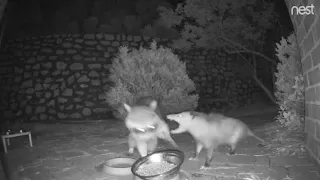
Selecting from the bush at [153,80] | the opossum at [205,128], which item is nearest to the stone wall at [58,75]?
the bush at [153,80]

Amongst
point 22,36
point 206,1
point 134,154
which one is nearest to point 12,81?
point 22,36

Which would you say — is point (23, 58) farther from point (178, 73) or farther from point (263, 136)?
point (263, 136)

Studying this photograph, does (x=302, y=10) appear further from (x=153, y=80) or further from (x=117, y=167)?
(x=153, y=80)

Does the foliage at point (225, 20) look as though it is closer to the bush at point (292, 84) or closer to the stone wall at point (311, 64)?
the bush at point (292, 84)

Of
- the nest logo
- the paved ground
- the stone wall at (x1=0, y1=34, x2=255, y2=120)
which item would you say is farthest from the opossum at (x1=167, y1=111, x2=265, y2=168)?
the stone wall at (x1=0, y1=34, x2=255, y2=120)

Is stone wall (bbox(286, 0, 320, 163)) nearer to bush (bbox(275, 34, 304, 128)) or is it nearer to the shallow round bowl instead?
bush (bbox(275, 34, 304, 128))

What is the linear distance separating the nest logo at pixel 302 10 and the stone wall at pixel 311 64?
0.03 metres

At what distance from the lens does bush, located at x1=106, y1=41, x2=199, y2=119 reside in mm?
6730

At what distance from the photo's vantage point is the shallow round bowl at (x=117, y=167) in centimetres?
329

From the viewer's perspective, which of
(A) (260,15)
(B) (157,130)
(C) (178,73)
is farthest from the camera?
(A) (260,15)

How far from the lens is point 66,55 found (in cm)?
876

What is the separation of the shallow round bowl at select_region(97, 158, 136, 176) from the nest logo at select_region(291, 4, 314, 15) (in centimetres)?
276

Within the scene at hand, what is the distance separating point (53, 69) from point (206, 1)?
551 centimetres

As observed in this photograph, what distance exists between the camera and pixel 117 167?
3510 millimetres
